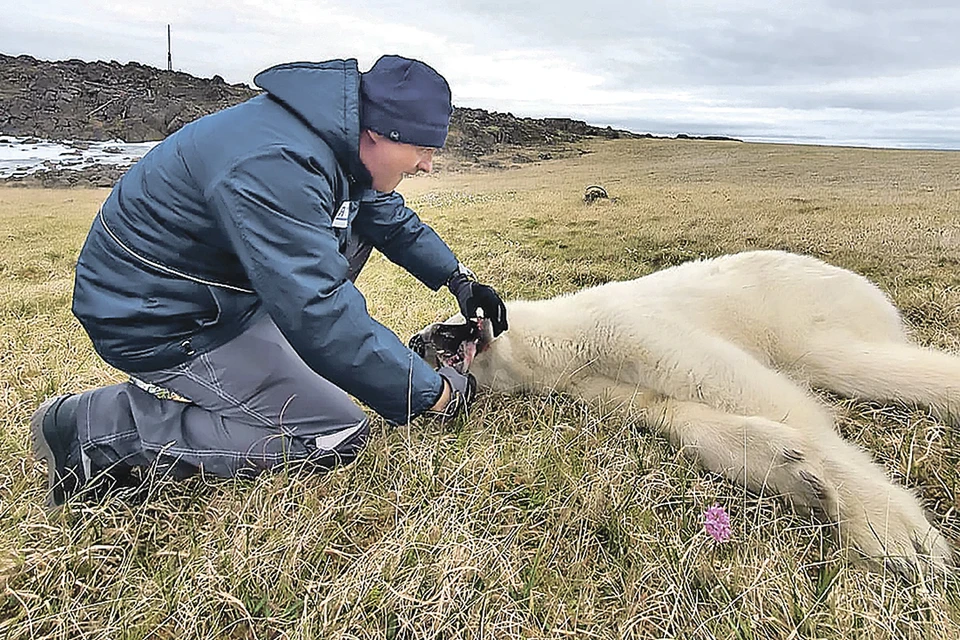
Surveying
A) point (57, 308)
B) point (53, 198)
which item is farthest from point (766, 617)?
point (53, 198)

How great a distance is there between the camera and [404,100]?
2.62 m

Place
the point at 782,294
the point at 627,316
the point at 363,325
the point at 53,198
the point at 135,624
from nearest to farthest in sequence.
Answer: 1. the point at 135,624
2. the point at 363,325
3. the point at 627,316
4. the point at 782,294
5. the point at 53,198

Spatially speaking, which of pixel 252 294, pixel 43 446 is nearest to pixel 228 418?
pixel 252 294

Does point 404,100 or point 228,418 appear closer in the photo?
point 404,100

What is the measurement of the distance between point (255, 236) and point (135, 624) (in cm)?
122

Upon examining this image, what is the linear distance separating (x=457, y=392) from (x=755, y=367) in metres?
1.40

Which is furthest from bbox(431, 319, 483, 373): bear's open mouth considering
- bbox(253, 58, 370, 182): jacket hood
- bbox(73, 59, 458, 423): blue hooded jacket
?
bbox(253, 58, 370, 182): jacket hood

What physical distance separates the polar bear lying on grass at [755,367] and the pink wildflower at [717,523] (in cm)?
29

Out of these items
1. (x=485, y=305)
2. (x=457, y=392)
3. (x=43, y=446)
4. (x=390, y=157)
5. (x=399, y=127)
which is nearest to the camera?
(x=399, y=127)

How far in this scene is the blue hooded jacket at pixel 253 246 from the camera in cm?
245

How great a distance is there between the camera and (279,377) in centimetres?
304

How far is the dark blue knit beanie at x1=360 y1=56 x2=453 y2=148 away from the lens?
2627 mm

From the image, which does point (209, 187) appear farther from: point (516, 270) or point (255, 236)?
point (516, 270)

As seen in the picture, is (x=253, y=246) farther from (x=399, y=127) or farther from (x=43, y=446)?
(x=43, y=446)
